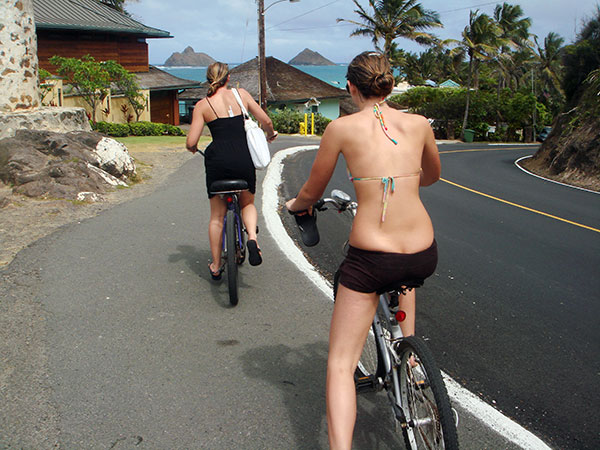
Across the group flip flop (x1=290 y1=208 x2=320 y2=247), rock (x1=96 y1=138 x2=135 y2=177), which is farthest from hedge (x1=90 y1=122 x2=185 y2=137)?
flip flop (x1=290 y1=208 x2=320 y2=247)

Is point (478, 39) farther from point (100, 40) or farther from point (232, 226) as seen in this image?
point (232, 226)

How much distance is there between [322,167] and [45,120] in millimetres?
9951

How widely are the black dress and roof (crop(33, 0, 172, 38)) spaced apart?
2913 centimetres

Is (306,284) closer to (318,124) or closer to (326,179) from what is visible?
(326,179)

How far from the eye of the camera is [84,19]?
108ft

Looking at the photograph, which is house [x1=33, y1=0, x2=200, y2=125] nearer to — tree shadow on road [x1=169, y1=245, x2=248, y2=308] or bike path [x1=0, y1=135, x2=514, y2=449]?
tree shadow on road [x1=169, y1=245, x2=248, y2=308]

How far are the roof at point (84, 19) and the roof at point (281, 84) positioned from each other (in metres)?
14.1

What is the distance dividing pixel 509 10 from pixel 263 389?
81.3 metres

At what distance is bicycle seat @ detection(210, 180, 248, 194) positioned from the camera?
4.90 meters

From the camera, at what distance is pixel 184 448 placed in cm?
291

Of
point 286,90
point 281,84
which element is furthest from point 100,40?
point 281,84

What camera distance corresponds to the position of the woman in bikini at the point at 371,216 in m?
2.48

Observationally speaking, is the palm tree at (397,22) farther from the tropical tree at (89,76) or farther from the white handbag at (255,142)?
the white handbag at (255,142)

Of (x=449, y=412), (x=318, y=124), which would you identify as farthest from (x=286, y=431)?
(x=318, y=124)
